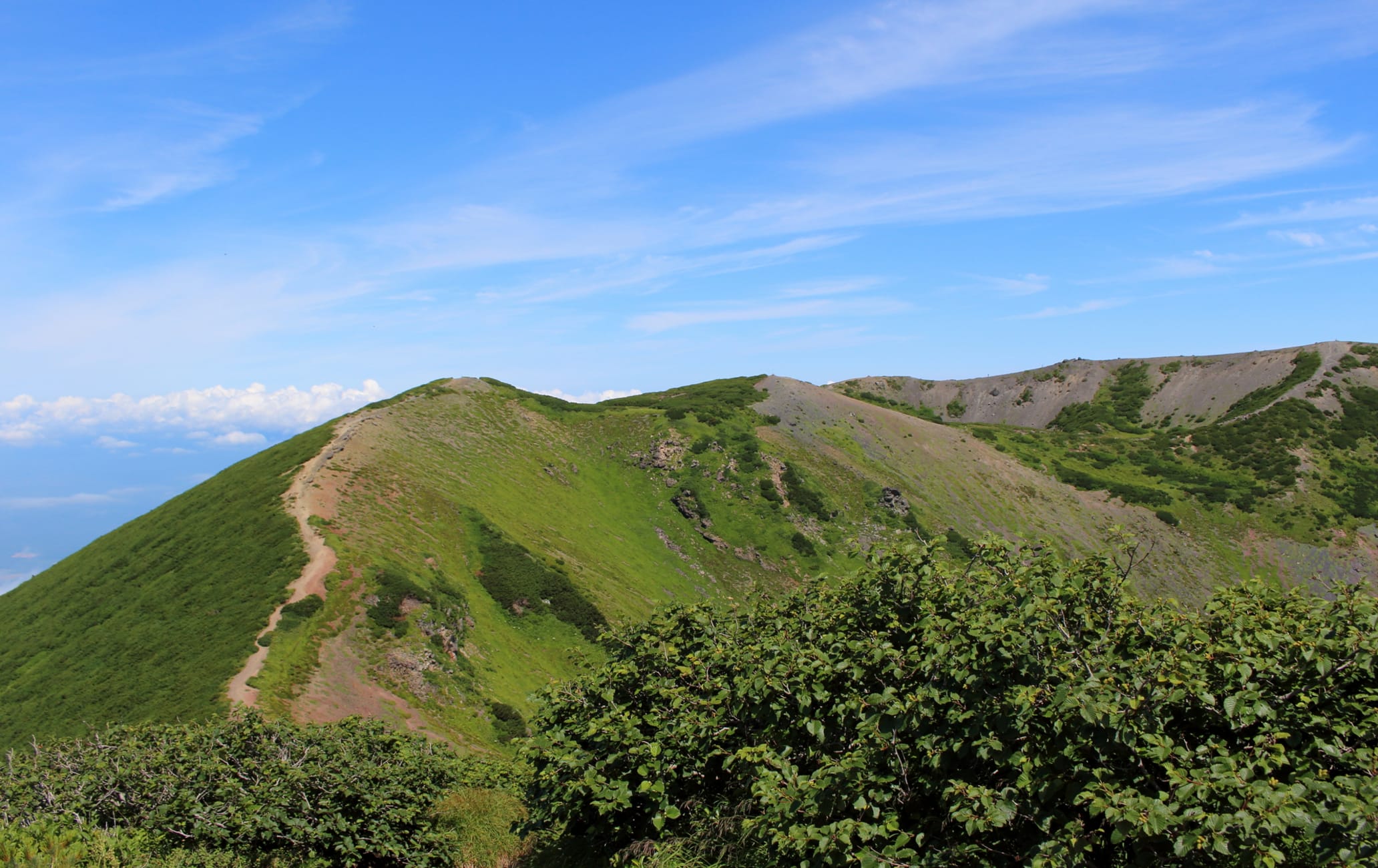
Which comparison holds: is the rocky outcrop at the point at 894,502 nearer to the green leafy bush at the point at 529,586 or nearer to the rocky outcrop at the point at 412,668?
the green leafy bush at the point at 529,586

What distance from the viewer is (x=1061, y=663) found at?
948 cm

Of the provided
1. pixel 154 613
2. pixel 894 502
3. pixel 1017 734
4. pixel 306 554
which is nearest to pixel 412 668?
pixel 306 554

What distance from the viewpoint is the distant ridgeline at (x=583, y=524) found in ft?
135

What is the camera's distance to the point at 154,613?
1921 inches

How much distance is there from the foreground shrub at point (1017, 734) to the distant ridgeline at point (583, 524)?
115 centimetres

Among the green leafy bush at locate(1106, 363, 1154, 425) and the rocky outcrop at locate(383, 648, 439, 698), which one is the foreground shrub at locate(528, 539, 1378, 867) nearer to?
the rocky outcrop at locate(383, 648, 439, 698)

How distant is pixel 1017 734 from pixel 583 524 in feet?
237

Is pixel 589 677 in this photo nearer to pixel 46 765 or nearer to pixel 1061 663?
pixel 1061 663

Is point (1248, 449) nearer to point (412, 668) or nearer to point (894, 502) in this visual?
point (894, 502)

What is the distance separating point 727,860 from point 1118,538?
24.8 ft

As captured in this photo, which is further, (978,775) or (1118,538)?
(1118,538)

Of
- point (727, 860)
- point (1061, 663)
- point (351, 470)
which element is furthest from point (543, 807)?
point (351, 470)

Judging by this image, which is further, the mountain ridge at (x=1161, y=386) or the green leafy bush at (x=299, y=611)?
the mountain ridge at (x=1161, y=386)

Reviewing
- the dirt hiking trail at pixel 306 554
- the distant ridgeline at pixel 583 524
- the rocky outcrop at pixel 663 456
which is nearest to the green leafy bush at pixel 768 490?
the distant ridgeline at pixel 583 524
